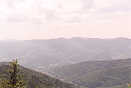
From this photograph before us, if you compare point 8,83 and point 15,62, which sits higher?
point 15,62

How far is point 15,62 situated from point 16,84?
2555 millimetres

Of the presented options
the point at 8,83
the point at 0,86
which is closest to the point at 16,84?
the point at 8,83

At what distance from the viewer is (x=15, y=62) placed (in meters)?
24.6

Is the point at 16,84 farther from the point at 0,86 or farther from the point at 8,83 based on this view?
the point at 0,86

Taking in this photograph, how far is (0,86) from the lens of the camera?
84.5 ft

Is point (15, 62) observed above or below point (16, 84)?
above

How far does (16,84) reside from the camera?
79.2ft

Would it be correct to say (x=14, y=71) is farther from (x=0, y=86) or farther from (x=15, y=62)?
(x=0, y=86)

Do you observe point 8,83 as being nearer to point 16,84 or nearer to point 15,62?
point 16,84

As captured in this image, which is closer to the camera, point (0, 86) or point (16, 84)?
point (16, 84)

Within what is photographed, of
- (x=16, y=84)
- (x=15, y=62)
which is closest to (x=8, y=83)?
(x=16, y=84)

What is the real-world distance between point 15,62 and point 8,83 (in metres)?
2.59

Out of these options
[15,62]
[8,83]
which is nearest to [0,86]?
[8,83]

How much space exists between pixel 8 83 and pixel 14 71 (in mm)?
1547
